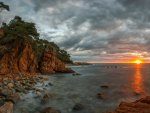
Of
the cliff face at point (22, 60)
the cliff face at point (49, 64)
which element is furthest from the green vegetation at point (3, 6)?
the cliff face at point (49, 64)

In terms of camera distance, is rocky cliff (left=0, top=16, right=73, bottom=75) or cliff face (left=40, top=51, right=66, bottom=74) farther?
cliff face (left=40, top=51, right=66, bottom=74)

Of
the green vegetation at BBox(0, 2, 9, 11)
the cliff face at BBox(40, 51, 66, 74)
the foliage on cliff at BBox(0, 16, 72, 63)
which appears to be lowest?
the cliff face at BBox(40, 51, 66, 74)

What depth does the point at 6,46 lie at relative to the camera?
6088 centimetres

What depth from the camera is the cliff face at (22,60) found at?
2288 inches

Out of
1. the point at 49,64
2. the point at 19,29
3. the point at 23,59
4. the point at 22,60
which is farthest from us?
the point at 49,64

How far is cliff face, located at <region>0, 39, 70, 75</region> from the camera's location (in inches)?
2288

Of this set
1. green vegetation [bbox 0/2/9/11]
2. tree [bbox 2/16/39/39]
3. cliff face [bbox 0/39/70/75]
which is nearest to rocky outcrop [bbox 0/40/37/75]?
cliff face [bbox 0/39/70/75]

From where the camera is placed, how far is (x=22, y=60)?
63344 millimetres

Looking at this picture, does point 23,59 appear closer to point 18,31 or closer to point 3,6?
point 18,31

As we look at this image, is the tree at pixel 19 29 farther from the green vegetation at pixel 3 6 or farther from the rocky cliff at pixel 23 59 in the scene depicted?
the green vegetation at pixel 3 6

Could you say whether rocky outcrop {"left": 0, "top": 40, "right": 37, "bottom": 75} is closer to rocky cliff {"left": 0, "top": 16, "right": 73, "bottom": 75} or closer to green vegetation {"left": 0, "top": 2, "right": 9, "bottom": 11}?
rocky cliff {"left": 0, "top": 16, "right": 73, "bottom": 75}

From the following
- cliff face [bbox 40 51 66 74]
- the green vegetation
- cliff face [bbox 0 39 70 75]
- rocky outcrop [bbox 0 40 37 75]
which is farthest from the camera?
cliff face [bbox 40 51 66 74]

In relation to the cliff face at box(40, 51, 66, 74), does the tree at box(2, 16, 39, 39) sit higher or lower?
higher

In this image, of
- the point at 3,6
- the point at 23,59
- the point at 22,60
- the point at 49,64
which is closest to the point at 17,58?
the point at 22,60
